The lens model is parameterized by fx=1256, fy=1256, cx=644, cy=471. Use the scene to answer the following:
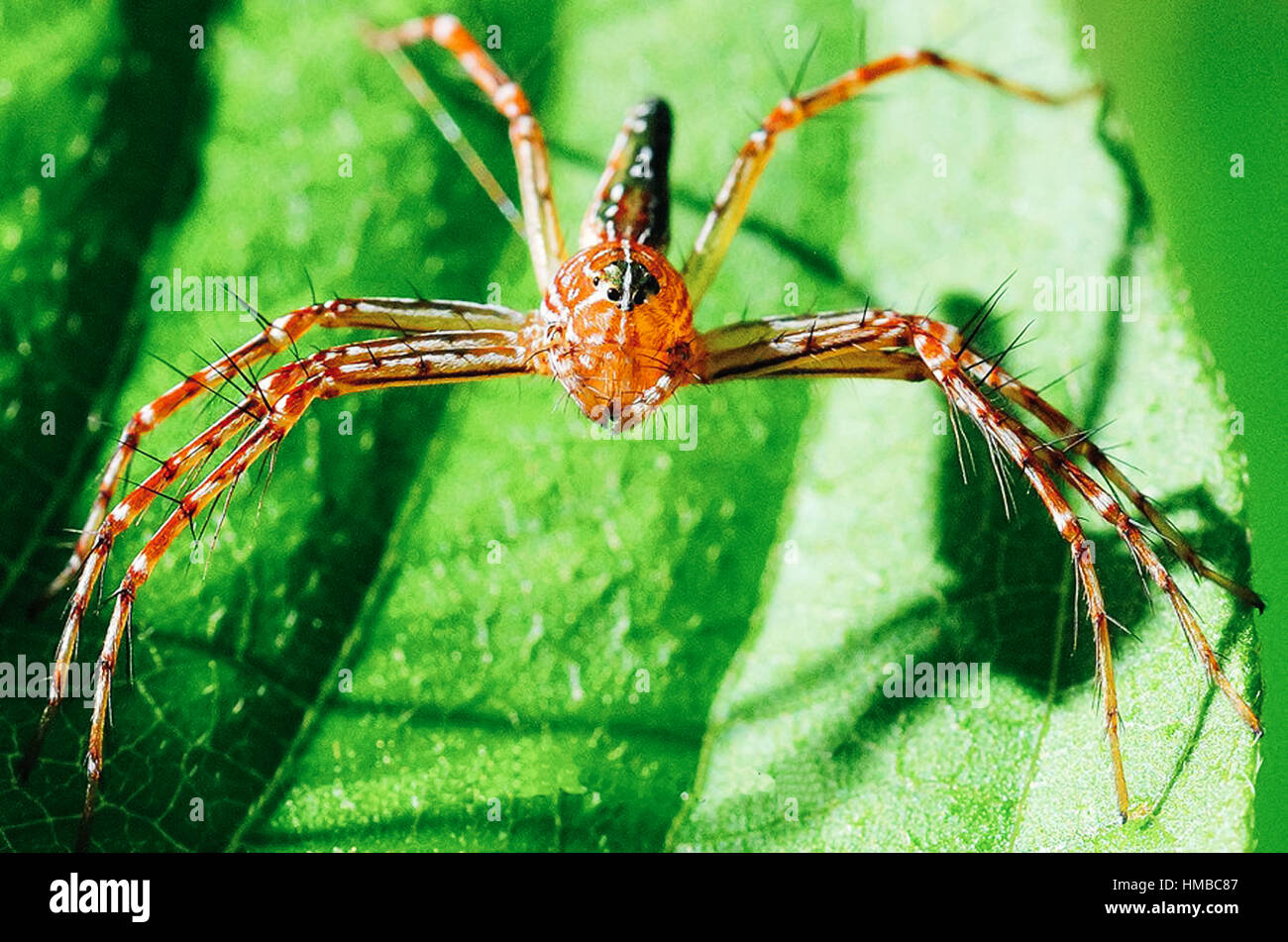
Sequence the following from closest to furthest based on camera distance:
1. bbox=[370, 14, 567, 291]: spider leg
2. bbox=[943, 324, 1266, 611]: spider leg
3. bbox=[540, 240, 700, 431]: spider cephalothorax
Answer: bbox=[943, 324, 1266, 611]: spider leg, bbox=[540, 240, 700, 431]: spider cephalothorax, bbox=[370, 14, 567, 291]: spider leg

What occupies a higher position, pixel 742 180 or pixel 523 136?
pixel 523 136

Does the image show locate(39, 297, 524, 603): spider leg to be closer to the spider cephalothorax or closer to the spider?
the spider

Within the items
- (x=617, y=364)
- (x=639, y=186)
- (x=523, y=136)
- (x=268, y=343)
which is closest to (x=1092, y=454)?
(x=617, y=364)

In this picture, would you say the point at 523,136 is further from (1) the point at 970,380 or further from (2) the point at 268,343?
(1) the point at 970,380

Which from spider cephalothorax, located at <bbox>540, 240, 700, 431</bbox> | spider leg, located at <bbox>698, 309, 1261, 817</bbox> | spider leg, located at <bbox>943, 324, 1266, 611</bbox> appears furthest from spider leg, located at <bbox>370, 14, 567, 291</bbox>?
spider leg, located at <bbox>943, 324, 1266, 611</bbox>

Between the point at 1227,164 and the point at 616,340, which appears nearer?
the point at 616,340

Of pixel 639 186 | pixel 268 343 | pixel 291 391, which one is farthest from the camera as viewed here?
pixel 639 186

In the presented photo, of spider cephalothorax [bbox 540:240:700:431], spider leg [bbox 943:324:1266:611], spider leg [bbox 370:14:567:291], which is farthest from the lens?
spider leg [bbox 370:14:567:291]
